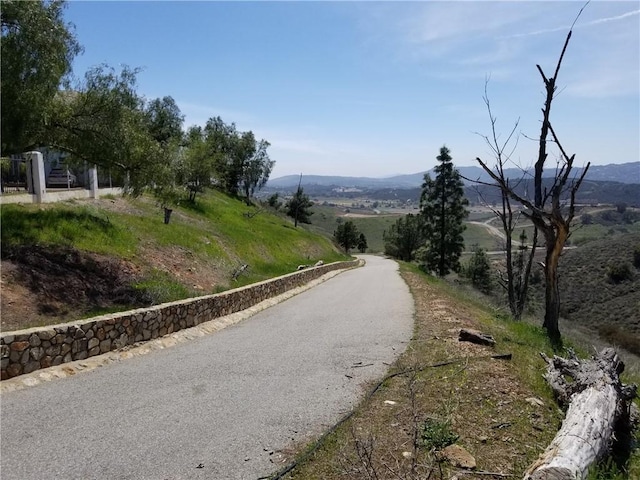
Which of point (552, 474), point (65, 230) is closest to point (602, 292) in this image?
point (65, 230)

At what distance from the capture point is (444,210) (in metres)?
47.2

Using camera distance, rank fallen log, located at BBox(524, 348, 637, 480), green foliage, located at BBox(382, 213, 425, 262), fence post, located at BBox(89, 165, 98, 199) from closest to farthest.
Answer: fallen log, located at BBox(524, 348, 637, 480), fence post, located at BBox(89, 165, 98, 199), green foliage, located at BBox(382, 213, 425, 262)

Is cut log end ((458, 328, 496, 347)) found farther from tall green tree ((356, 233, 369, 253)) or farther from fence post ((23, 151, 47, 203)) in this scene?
tall green tree ((356, 233, 369, 253))

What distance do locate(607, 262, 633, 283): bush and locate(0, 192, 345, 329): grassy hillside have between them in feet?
120

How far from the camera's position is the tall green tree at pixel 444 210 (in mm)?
46281

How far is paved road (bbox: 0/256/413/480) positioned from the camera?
16.1ft

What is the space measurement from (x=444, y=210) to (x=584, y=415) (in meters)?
42.8

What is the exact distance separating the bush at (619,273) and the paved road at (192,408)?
136ft

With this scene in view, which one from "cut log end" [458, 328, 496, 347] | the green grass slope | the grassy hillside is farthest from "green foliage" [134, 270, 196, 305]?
the green grass slope

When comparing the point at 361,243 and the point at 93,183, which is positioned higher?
the point at 93,183

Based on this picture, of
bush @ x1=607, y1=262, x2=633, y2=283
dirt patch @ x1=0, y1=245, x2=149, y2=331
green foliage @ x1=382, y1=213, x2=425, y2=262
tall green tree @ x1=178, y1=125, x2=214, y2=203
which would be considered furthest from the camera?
green foliage @ x1=382, y1=213, x2=425, y2=262

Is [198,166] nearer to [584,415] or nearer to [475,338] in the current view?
[475,338]

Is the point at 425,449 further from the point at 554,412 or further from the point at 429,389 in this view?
the point at 554,412

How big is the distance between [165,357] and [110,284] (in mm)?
4271
